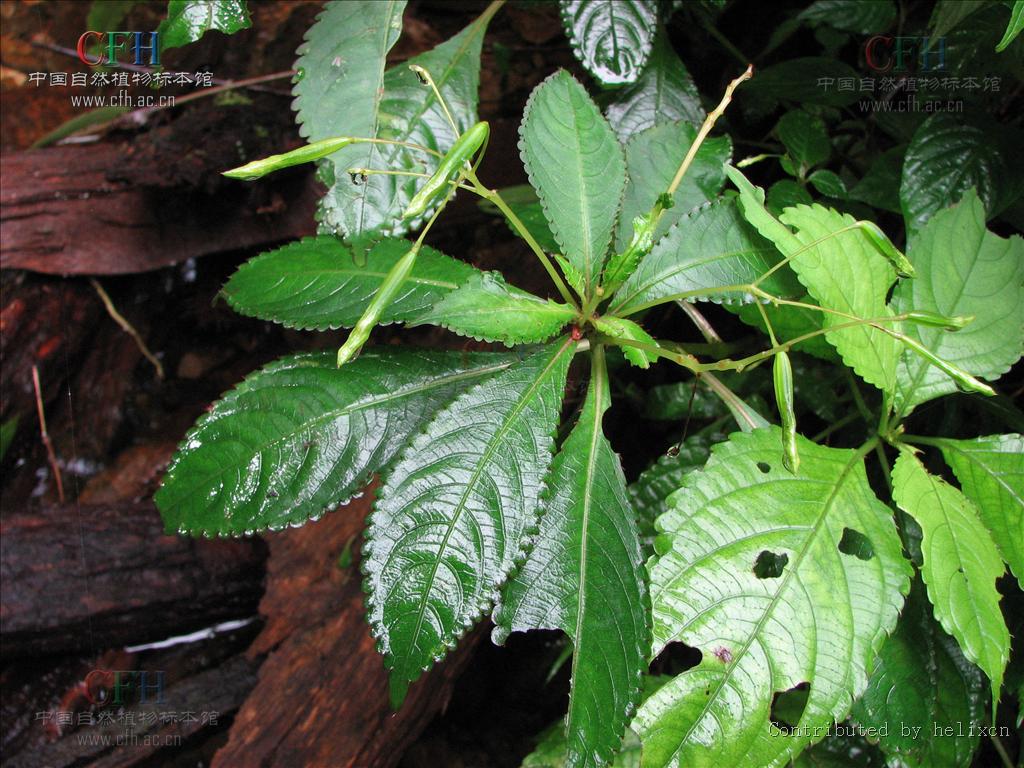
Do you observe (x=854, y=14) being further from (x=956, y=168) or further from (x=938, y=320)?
(x=938, y=320)

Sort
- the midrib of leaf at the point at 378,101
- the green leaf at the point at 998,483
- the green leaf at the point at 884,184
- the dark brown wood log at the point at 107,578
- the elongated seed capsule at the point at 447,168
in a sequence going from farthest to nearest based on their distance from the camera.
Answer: the dark brown wood log at the point at 107,578 < the green leaf at the point at 884,184 < the midrib of leaf at the point at 378,101 < the green leaf at the point at 998,483 < the elongated seed capsule at the point at 447,168

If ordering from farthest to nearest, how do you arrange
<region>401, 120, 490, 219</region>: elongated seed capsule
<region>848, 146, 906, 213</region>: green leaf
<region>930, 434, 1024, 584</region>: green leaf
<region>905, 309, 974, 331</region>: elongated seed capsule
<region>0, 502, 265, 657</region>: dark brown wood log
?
<region>0, 502, 265, 657</region>: dark brown wood log → <region>848, 146, 906, 213</region>: green leaf → <region>930, 434, 1024, 584</region>: green leaf → <region>905, 309, 974, 331</region>: elongated seed capsule → <region>401, 120, 490, 219</region>: elongated seed capsule

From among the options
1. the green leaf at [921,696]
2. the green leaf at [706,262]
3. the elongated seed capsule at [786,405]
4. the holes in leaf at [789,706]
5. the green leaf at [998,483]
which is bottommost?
the holes in leaf at [789,706]

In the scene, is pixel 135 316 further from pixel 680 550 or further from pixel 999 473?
pixel 999 473

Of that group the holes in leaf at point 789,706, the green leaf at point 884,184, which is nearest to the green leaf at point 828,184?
the green leaf at point 884,184

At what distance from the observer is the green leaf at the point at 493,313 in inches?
36.6

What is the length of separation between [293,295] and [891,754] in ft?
3.56

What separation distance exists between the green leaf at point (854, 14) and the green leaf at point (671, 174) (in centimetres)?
44

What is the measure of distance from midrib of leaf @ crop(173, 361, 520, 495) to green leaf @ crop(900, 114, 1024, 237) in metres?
0.75

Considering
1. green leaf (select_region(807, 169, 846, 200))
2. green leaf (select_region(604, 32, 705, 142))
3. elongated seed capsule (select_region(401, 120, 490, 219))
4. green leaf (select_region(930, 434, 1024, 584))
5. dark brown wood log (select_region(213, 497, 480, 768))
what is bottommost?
dark brown wood log (select_region(213, 497, 480, 768))

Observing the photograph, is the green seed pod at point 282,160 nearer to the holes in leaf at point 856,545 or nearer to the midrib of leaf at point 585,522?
the midrib of leaf at point 585,522

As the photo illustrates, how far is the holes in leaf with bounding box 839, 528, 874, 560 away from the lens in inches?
38.9

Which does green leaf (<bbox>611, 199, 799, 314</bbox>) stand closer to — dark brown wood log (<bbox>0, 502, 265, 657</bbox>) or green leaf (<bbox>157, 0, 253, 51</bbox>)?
green leaf (<bbox>157, 0, 253, 51</bbox>)

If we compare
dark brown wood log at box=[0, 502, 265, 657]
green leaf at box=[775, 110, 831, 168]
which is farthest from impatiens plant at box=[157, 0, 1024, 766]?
dark brown wood log at box=[0, 502, 265, 657]
